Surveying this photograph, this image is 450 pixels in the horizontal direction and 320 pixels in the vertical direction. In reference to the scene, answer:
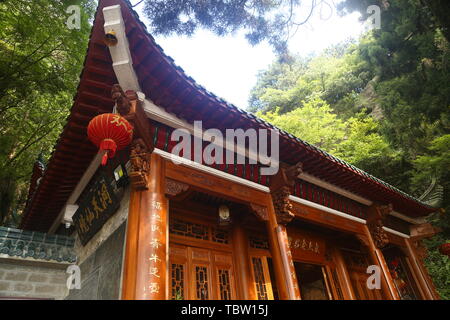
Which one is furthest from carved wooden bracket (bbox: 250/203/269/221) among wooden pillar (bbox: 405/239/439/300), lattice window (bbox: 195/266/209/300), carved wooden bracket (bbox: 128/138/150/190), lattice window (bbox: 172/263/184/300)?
wooden pillar (bbox: 405/239/439/300)

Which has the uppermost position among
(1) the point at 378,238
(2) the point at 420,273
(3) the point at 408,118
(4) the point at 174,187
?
(3) the point at 408,118

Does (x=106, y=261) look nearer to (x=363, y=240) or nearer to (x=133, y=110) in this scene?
(x=133, y=110)

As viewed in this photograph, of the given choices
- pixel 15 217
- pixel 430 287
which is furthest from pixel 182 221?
pixel 15 217

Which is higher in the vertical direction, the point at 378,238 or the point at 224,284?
the point at 378,238

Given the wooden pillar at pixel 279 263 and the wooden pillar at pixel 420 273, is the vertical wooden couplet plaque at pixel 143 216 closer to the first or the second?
the wooden pillar at pixel 279 263

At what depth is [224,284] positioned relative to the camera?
4883 mm

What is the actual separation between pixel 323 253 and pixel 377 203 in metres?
1.69

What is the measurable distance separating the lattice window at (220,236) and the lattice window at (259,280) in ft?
2.20

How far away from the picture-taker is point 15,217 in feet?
36.6

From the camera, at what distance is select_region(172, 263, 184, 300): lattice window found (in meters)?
4.30

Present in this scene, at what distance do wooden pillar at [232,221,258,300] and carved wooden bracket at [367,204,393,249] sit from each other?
3.07 meters

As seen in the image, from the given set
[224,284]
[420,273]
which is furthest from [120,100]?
[420,273]

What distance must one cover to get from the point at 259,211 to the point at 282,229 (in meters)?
0.46

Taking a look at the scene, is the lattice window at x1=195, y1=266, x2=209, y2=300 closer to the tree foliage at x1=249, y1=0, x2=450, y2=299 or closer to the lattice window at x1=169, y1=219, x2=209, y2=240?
the lattice window at x1=169, y1=219, x2=209, y2=240
